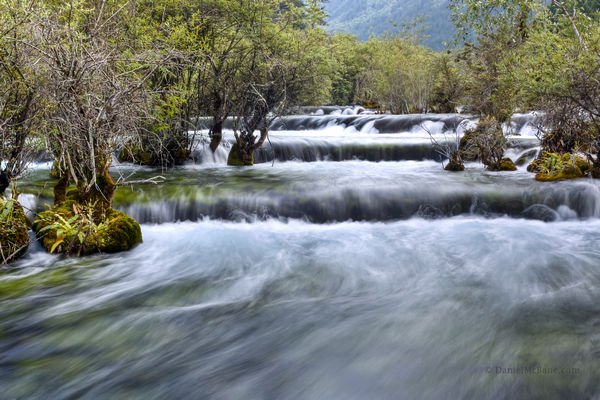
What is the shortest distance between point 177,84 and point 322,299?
7.98 m

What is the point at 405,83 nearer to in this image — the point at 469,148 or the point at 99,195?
the point at 469,148

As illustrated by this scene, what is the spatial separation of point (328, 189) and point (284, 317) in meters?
5.37

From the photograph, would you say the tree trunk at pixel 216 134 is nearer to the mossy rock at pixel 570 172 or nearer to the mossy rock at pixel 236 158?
the mossy rock at pixel 236 158

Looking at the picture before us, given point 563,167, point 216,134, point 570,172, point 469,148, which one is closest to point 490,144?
point 469,148

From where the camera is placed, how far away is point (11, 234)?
6.01 metres

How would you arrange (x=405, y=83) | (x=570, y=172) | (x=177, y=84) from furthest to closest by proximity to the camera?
1. (x=405, y=83)
2. (x=177, y=84)
3. (x=570, y=172)

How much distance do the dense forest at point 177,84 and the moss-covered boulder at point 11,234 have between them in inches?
0.7

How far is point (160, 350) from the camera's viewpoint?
151 inches

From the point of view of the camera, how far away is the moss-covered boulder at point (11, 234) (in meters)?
5.85

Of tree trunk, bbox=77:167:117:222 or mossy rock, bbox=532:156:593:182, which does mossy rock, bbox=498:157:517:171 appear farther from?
tree trunk, bbox=77:167:117:222

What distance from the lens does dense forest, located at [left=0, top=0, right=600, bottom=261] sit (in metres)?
5.86

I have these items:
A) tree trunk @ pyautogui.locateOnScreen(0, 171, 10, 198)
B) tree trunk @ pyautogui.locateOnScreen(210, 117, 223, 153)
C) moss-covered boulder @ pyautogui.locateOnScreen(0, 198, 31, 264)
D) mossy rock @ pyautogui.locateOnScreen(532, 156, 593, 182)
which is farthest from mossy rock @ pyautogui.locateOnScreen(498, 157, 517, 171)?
tree trunk @ pyautogui.locateOnScreen(0, 171, 10, 198)

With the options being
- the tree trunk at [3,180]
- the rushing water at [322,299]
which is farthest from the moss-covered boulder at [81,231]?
the tree trunk at [3,180]

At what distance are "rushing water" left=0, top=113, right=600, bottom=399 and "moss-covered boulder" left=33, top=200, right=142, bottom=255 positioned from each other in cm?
22
